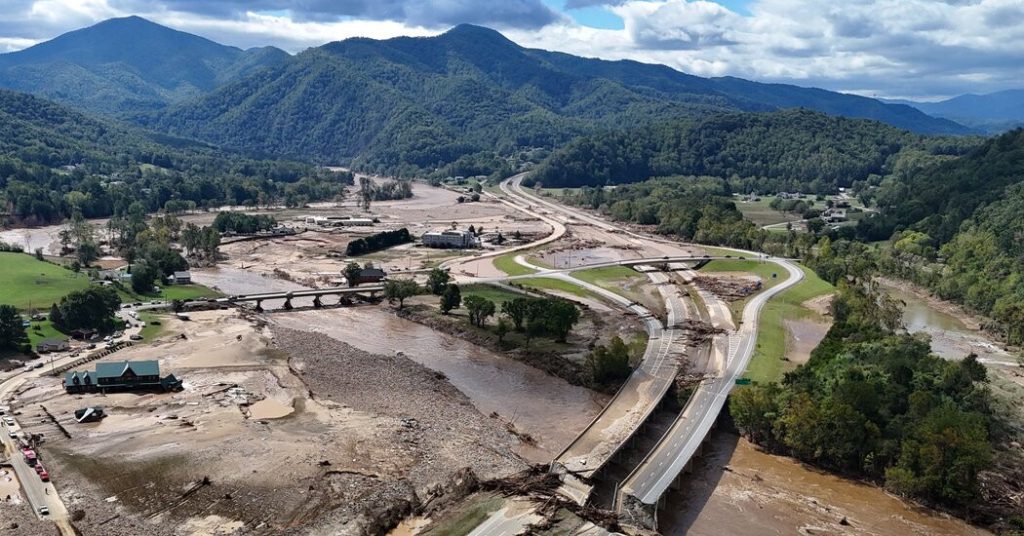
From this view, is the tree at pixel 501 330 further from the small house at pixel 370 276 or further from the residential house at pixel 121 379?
the small house at pixel 370 276

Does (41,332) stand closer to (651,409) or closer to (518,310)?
(518,310)

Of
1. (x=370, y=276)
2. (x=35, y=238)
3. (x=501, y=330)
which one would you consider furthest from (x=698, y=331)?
(x=35, y=238)

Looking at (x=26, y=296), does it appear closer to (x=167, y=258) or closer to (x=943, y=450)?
(x=167, y=258)

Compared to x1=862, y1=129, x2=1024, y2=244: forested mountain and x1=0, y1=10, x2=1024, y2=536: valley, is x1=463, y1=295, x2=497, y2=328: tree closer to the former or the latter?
x1=0, y1=10, x2=1024, y2=536: valley

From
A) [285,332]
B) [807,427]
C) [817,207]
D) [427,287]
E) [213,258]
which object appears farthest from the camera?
[817,207]

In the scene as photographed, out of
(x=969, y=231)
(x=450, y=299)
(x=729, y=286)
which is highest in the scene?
(x=969, y=231)

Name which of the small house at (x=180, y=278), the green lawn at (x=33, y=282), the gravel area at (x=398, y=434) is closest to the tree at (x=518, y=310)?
the gravel area at (x=398, y=434)

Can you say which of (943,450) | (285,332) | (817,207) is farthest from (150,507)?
(817,207)
